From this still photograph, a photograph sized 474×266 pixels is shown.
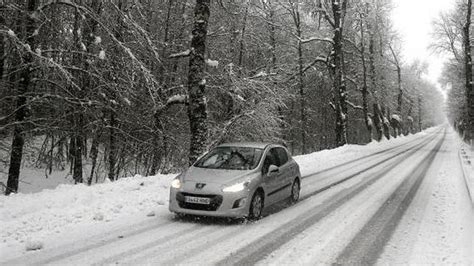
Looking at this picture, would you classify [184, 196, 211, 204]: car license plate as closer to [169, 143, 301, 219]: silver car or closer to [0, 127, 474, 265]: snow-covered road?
[169, 143, 301, 219]: silver car

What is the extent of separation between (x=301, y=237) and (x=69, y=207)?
4.55m

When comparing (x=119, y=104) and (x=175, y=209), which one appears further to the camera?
(x=119, y=104)

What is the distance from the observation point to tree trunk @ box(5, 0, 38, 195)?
39.5ft

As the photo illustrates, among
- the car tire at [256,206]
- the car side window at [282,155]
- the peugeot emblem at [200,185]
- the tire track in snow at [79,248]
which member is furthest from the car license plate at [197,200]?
the car side window at [282,155]

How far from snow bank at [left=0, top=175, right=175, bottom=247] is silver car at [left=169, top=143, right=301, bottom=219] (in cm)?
116

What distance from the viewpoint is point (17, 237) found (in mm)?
7184

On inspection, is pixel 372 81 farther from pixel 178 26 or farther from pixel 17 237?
pixel 17 237

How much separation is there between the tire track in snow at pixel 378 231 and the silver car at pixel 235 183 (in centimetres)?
208

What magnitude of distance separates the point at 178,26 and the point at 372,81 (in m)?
26.0

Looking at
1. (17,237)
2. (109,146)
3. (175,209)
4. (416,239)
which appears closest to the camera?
(17,237)

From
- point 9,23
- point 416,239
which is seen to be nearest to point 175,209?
point 416,239

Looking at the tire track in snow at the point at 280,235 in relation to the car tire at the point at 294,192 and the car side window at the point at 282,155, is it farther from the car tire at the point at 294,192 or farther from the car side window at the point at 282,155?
the car side window at the point at 282,155

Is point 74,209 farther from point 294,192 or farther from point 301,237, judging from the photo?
point 294,192

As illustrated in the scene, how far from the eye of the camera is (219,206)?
28.2ft
